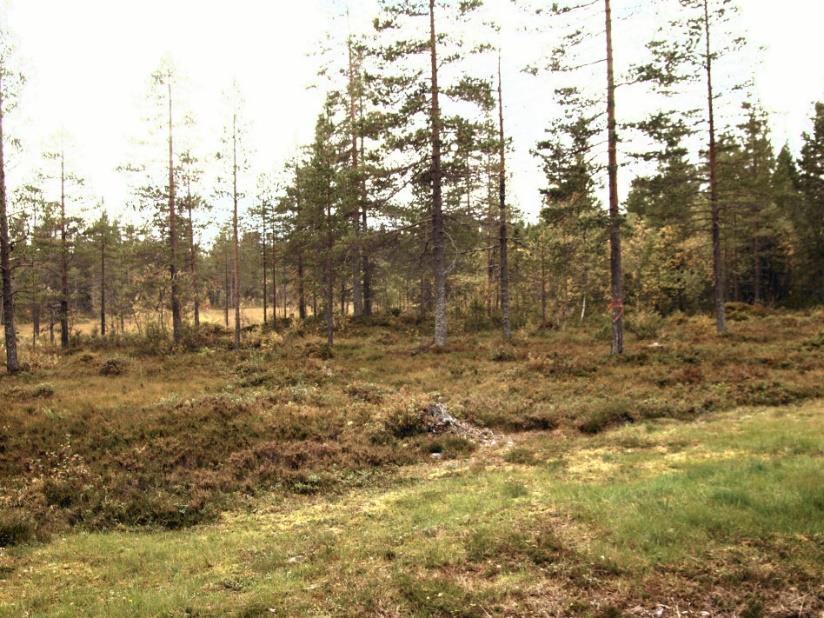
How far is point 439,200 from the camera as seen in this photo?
2452 cm

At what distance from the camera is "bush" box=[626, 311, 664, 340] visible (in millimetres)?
26062

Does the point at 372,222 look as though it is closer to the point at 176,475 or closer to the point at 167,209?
the point at 167,209

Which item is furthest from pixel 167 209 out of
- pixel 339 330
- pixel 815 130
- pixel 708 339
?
pixel 815 130

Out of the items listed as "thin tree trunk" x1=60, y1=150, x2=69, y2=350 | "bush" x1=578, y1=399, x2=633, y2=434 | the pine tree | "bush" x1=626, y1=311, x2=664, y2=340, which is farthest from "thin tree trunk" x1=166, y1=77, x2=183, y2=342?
the pine tree

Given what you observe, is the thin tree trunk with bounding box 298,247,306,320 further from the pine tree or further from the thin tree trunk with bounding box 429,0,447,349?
the pine tree

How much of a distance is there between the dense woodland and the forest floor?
21.6 feet

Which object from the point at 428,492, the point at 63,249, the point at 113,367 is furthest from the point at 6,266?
the point at 428,492

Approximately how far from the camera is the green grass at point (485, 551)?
5578mm

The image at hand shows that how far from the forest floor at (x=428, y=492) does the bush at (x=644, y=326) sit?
5725mm

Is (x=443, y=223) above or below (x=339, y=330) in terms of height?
above

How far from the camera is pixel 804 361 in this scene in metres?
18.1

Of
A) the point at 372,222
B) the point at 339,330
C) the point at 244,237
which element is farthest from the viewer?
the point at 244,237

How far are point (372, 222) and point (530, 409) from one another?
2395 cm

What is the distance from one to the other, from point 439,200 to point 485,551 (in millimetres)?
19734
